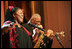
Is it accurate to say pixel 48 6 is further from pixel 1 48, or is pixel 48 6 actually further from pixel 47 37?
pixel 1 48

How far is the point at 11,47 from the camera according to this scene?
4.04 metres

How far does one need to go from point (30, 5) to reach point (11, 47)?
3.17m

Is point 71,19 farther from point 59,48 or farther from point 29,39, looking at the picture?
point 29,39

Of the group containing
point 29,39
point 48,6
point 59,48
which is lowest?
point 59,48

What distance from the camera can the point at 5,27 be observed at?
162 inches

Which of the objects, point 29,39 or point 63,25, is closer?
point 29,39

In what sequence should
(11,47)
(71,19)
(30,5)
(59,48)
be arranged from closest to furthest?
(11,47) → (59,48) → (30,5) → (71,19)

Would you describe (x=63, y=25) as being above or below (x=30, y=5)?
below

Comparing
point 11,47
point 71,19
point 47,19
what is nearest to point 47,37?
point 11,47

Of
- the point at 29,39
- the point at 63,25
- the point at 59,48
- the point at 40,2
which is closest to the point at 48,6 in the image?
the point at 40,2

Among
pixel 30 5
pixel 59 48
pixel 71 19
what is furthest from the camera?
pixel 71 19

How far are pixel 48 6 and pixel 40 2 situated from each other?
0.26 m

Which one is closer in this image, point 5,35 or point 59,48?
point 5,35

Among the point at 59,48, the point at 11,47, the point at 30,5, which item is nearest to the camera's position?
the point at 11,47
